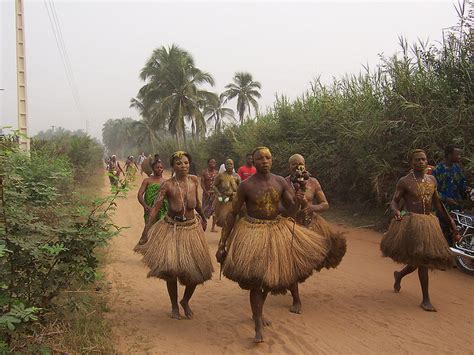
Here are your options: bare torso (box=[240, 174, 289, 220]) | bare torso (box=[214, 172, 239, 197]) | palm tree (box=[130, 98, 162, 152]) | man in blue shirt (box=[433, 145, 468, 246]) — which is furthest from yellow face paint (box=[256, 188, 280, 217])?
palm tree (box=[130, 98, 162, 152])

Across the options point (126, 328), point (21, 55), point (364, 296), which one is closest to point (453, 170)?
point (364, 296)

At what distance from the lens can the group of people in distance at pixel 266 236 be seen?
12.0 ft

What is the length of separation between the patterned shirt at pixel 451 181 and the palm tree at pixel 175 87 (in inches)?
960

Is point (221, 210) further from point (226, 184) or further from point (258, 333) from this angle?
point (258, 333)

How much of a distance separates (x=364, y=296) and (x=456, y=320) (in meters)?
1.06

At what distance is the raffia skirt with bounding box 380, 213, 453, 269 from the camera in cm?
442

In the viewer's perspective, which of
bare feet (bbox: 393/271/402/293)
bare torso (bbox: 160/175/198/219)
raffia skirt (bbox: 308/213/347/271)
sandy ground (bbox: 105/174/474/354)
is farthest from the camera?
bare feet (bbox: 393/271/402/293)

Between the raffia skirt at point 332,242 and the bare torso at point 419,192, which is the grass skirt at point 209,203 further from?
the bare torso at point 419,192

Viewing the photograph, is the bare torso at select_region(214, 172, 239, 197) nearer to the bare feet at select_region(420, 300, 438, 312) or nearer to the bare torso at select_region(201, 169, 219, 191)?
the bare torso at select_region(201, 169, 219, 191)

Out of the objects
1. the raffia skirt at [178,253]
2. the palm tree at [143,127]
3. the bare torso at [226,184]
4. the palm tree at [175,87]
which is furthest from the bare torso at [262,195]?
the palm tree at [143,127]

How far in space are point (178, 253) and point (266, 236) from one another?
961mm

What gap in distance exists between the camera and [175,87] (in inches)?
1160

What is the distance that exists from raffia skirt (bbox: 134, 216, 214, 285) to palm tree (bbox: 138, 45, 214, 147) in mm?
25481

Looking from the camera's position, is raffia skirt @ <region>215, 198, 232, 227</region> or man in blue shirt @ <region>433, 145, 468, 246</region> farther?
raffia skirt @ <region>215, 198, 232, 227</region>
